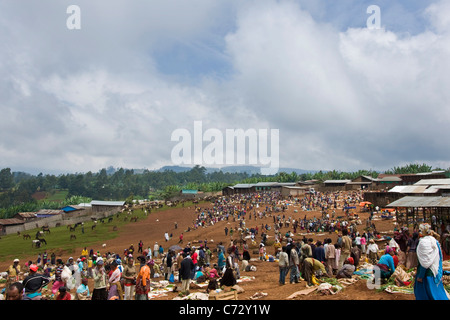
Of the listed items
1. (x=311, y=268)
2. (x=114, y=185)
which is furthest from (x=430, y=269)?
→ (x=114, y=185)

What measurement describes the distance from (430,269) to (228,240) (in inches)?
862

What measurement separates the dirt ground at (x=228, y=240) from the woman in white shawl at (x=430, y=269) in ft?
4.95

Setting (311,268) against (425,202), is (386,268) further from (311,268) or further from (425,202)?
(425,202)

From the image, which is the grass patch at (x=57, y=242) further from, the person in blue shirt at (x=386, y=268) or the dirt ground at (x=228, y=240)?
the person in blue shirt at (x=386, y=268)

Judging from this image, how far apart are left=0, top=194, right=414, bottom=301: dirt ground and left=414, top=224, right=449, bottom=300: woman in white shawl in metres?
1.51

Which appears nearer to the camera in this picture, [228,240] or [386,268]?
[386,268]

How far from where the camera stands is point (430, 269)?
5336mm

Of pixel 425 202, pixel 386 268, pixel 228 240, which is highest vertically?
pixel 425 202

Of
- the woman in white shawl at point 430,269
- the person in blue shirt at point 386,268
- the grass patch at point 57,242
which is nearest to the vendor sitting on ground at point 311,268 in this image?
the person in blue shirt at point 386,268

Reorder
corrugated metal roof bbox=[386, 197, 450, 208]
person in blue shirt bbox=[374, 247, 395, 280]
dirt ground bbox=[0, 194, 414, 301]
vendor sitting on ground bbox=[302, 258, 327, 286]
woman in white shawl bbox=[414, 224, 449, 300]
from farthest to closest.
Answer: corrugated metal roof bbox=[386, 197, 450, 208]
vendor sitting on ground bbox=[302, 258, 327, 286]
person in blue shirt bbox=[374, 247, 395, 280]
dirt ground bbox=[0, 194, 414, 301]
woman in white shawl bbox=[414, 224, 449, 300]

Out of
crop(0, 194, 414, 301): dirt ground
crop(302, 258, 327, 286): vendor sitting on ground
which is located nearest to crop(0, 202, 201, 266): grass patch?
crop(0, 194, 414, 301): dirt ground

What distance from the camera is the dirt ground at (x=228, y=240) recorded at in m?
7.76

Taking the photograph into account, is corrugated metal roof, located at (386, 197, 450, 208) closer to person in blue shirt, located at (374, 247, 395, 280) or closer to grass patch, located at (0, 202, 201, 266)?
person in blue shirt, located at (374, 247, 395, 280)

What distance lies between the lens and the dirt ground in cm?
776
